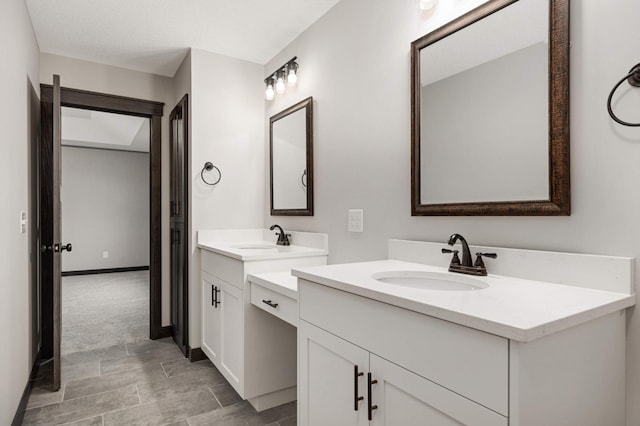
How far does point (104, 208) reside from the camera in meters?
6.57

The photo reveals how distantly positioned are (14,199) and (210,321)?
1306mm

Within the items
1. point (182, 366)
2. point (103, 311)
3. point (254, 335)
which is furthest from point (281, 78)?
point (103, 311)

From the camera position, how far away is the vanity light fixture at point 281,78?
8.32 ft

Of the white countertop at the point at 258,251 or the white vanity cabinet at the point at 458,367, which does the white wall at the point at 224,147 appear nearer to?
the white countertop at the point at 258,251

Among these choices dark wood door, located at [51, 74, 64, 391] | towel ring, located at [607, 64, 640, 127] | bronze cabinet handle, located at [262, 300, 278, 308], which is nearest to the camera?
towel ring, located at [607, 64, 640, 127]

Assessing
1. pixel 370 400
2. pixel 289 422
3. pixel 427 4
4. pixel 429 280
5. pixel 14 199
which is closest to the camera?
pixel 370 400

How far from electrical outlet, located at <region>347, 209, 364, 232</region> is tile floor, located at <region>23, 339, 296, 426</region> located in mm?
1087

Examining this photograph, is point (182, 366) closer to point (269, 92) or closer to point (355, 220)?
point (355, 220)

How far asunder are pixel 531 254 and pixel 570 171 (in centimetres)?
29

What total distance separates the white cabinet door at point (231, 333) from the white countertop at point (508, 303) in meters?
0.96

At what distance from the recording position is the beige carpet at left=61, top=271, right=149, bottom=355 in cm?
323

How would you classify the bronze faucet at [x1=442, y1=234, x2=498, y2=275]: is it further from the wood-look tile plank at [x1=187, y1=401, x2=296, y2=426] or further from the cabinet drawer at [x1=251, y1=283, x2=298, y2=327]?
the wood-look tile plank at [x1=187, y1=401, x2=296, y2=426]

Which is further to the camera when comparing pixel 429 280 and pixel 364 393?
pixel 429 280

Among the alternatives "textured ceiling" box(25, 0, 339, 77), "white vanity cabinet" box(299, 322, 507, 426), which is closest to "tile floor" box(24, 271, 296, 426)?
"white vanity cabinet" box(299, 322, 507, 426)
